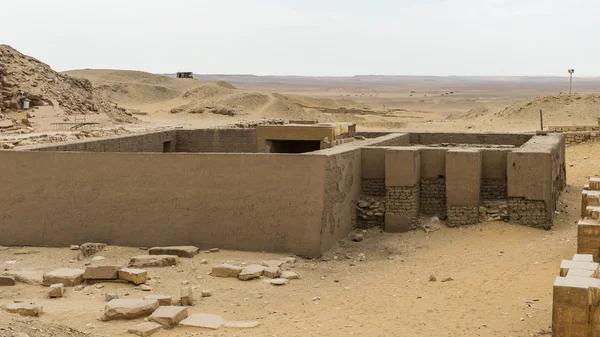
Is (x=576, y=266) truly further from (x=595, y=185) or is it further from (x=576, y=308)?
(x=595, y=185)

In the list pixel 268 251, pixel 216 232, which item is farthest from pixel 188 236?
pixel 268 251

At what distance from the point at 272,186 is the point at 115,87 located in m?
48.7

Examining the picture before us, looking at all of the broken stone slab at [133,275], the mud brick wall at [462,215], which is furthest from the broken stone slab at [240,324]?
the mud brick wall at [462,215]

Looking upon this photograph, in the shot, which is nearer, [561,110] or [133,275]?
[133,275]

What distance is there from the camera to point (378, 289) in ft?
31.3

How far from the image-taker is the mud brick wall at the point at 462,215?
12414mm

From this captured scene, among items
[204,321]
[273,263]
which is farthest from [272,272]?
[204,321]

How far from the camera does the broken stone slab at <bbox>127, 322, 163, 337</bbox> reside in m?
7.80

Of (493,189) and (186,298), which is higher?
(493,189)

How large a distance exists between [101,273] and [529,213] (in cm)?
675

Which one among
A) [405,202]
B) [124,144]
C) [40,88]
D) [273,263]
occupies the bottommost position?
[273,263]

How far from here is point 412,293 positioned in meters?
9.27

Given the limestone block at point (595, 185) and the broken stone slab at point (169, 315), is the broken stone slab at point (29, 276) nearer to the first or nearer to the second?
the broken stone slab at point (169, 315)

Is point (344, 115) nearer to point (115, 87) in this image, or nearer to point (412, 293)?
point (115, 87)
